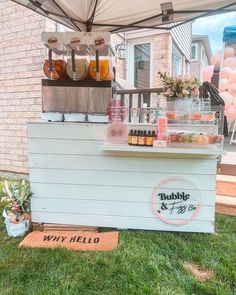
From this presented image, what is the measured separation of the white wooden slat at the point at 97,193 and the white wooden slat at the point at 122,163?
0.18 meters

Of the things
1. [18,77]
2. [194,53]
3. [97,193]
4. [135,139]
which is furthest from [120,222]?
[194,53]

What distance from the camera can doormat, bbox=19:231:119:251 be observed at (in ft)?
7.37

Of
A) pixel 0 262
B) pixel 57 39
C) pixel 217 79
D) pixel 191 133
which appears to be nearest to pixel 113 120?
pixel 191 133

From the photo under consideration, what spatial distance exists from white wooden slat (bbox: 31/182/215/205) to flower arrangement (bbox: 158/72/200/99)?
0.85m

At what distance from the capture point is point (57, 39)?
8.13 ft

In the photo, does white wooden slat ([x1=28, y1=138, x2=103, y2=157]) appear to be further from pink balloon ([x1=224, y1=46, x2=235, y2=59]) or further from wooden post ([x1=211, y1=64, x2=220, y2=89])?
pink balloon ([x1=224, y1=46, x2=235, y2=59])

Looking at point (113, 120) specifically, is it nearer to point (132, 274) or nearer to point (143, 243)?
point (143, 243)

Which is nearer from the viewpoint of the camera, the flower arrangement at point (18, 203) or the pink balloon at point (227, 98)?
the flower arrangement at point (18, 203)

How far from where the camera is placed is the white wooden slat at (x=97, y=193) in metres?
2.43

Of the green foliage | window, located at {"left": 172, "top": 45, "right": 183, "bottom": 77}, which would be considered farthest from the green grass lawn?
window, located at {"left": 172, "top": 45, "right": 183, "bottom": 77}

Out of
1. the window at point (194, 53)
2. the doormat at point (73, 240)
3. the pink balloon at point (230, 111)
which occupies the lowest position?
the doormat at point (73, 240)

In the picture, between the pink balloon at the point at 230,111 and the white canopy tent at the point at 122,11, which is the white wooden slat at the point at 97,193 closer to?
the white canopy tent at the point at 122,11

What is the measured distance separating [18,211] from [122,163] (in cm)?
105

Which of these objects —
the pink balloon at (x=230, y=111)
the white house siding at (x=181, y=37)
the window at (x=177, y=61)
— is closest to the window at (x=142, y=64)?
the white house siding at (x=181, y=37)
